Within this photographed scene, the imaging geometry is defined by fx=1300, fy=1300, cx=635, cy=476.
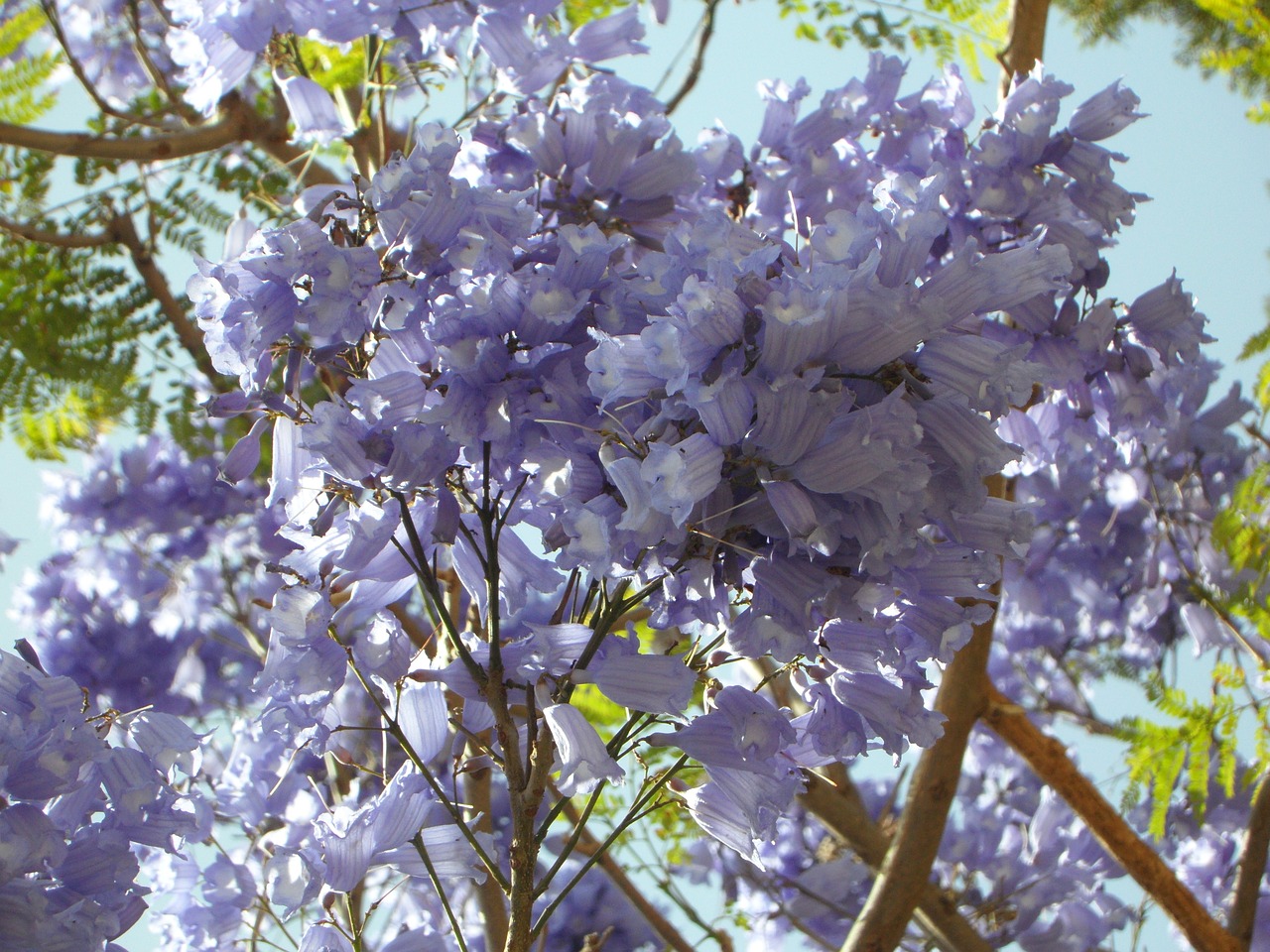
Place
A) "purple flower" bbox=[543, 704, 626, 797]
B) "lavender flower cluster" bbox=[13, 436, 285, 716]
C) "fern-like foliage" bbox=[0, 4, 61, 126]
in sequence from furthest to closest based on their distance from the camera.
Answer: "lavender flower cluster" bbox=[13, 436, 285, 716] < "fern-like foliage" bbox=[0, 4, 61, 126] < "purple flower" bbox=[543, 704, 626, 797]

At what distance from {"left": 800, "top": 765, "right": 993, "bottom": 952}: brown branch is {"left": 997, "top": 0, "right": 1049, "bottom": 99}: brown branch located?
149cm

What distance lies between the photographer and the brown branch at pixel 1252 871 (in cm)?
236

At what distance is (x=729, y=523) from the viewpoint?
106cm

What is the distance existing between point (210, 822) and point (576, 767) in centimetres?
99

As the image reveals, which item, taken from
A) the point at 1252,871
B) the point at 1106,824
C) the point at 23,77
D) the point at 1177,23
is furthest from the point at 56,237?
the point at 1177,23

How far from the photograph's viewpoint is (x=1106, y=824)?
2.41m

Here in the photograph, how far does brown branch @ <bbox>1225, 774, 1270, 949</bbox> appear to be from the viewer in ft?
7.74

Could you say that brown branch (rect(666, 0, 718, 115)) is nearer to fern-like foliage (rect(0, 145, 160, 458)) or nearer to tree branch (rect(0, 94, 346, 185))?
tree branch (rect(0, 94, 346, 185))

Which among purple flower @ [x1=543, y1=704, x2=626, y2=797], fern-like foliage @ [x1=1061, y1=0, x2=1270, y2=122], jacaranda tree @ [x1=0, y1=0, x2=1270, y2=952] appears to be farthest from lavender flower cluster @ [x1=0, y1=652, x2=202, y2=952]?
fern-like foliage @ [x1=1061, y1=0, x2=1270, y2=122]

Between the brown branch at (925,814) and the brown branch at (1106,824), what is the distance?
8 cm

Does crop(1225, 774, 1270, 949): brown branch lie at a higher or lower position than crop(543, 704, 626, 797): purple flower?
higher

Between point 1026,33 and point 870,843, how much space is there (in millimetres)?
1709

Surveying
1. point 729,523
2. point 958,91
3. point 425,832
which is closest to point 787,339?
point 729,523

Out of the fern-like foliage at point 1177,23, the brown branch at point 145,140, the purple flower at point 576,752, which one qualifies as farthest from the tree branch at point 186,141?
the fern-like foliage at point 1177,23
